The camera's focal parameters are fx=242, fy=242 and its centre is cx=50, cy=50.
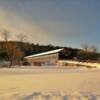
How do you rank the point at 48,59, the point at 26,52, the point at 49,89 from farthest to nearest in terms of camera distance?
the point at 26,52, the point at 48,59, the point at 49,89

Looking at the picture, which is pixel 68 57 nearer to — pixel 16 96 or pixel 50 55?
pixel 50 55

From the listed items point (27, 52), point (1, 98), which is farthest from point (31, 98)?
point (27, 52)

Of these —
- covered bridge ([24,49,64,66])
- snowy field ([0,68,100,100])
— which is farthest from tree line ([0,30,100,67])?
snowy field ([0,68,100,100])

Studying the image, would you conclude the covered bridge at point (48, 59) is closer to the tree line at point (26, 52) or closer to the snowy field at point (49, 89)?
the tree line at point (26, 52)

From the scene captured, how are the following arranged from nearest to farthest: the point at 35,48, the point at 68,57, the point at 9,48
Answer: the point at 9,48, the point at 68,57, the point at 35,48

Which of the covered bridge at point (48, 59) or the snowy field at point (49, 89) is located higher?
the snowy field at point (49, 89)

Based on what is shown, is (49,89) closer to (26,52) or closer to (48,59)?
(48,59)

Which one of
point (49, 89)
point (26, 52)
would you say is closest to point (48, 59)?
point (26, 52)

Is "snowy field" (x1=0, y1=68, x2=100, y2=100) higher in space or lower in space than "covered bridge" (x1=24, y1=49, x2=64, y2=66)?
higher

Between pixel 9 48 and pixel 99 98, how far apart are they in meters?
42.3

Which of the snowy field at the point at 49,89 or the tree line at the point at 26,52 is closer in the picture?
the snowy field at the point at 49,89

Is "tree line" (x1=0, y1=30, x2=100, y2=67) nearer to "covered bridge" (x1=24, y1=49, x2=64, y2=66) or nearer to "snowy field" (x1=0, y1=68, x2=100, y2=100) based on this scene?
"covered bridge" (x1=24, y1=49, x2=64, y2=66)

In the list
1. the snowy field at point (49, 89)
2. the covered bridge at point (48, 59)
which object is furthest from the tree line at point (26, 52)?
the snowy field at point (49, 89)

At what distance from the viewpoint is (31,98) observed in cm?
668
